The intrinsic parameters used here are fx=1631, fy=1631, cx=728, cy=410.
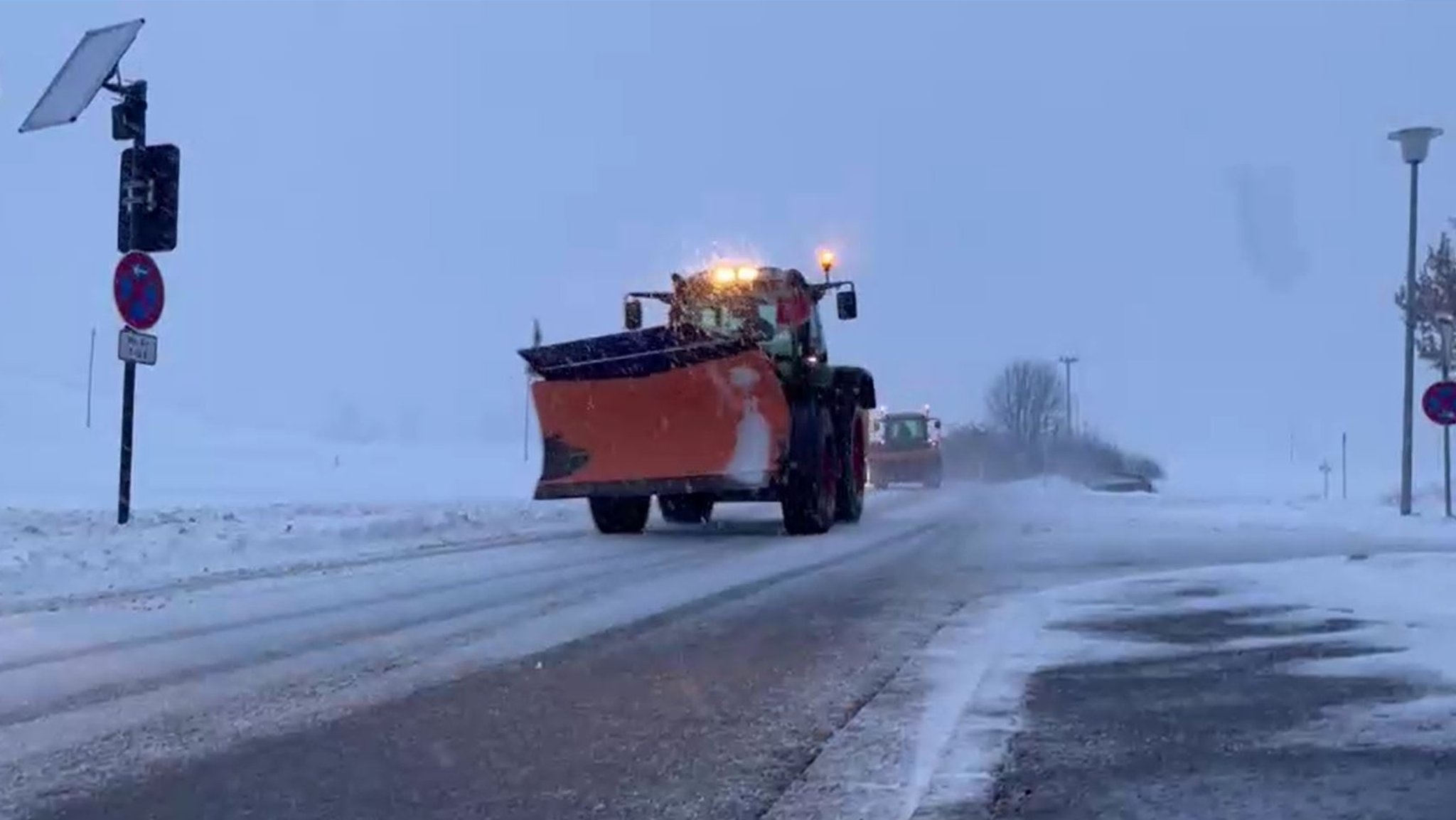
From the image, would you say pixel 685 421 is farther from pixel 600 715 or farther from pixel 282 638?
pixel 600 715

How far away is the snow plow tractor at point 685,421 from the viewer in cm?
1730

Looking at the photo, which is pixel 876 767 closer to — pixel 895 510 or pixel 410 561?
pixel 410 561

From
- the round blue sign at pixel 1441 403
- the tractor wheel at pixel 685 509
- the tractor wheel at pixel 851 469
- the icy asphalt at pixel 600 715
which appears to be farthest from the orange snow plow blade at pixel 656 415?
the round blue sign at pixel 1441 403

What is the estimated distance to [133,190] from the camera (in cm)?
1490

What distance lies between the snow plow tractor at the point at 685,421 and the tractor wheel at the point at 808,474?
17 millimetres

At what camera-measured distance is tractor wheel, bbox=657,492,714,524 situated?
21672mm

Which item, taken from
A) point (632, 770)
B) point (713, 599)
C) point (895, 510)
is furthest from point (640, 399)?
point (632, 770)

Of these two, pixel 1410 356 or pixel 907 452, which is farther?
pixel 907 452

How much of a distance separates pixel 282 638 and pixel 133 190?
7561 mm

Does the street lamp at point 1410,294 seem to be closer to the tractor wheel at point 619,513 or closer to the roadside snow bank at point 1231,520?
the roadside snow bank at point 1231,520

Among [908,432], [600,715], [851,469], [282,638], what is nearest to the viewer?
[600,715]

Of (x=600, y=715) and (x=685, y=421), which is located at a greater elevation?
(x=685, y=421)

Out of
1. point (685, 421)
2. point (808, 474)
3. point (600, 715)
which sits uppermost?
point (685, 421)

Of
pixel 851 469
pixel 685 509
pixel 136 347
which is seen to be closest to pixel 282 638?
pixel 136 347
